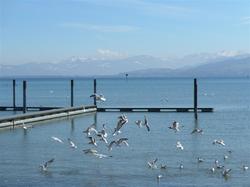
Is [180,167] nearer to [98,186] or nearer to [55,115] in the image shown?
[98,186]

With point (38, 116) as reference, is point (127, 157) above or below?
below

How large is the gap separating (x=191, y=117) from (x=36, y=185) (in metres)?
32.8

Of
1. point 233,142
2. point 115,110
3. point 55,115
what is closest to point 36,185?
point 233,142

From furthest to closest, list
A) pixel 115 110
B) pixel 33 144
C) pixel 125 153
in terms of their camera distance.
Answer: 1. pixel 115 110
2. pixel 33 144
3. pixel 125 153

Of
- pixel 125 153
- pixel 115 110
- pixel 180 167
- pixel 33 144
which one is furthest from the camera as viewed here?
pixel 115 110

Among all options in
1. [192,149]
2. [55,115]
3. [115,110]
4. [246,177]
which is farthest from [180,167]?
[115,110]

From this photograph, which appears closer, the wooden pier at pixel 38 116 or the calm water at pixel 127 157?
the calm water at pixel 127 157

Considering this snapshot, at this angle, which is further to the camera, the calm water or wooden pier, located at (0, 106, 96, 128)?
wooden pier, located at (0, 106, 96, 128)

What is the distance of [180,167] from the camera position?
26125mm

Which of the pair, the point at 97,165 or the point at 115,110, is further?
the point at 115,110

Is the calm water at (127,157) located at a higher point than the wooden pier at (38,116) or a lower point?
lower

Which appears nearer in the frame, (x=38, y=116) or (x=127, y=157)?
(x=127, y=157)

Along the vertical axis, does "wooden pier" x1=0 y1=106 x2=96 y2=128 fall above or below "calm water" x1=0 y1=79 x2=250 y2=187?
above

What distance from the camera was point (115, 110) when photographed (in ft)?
209
